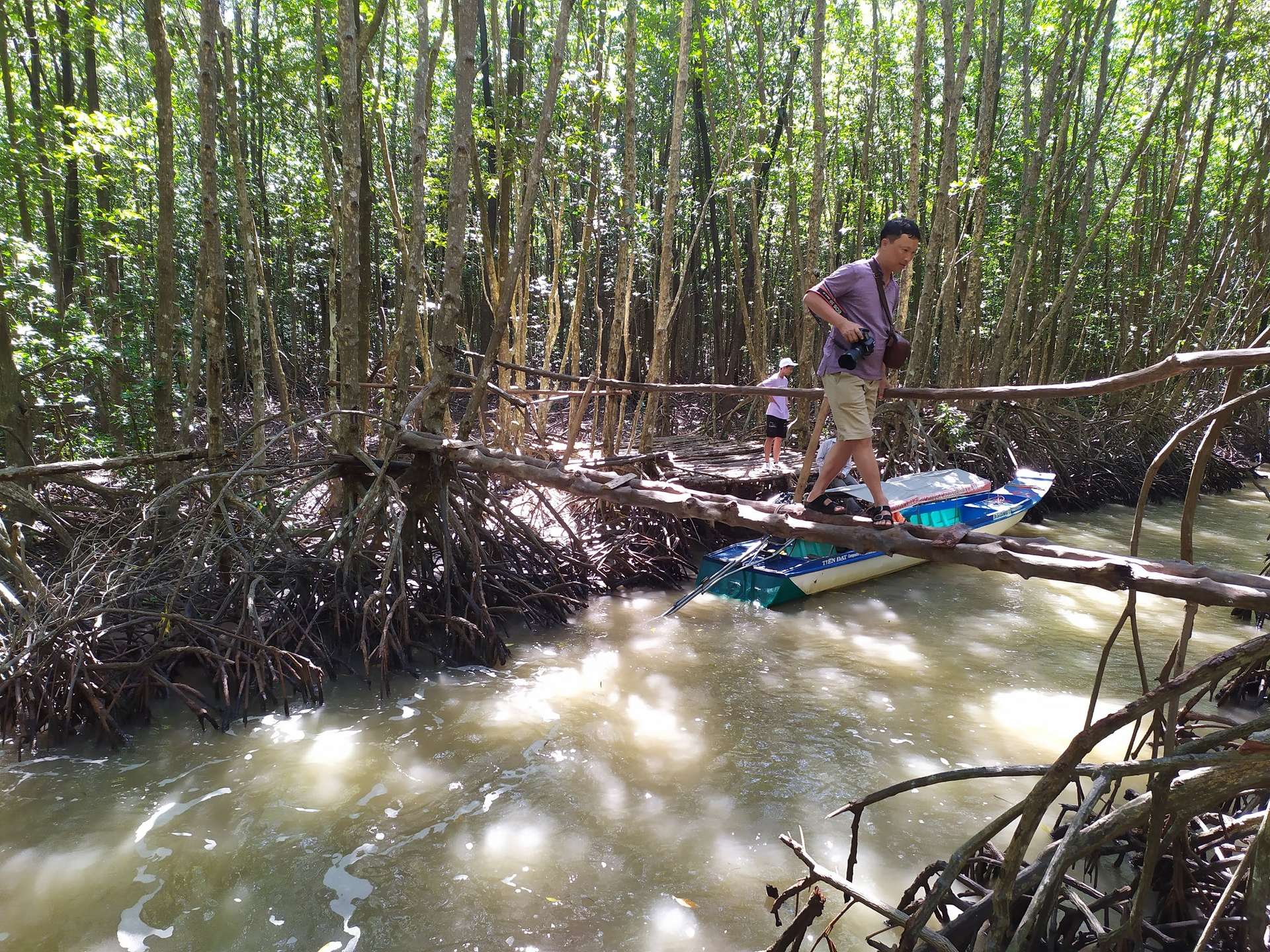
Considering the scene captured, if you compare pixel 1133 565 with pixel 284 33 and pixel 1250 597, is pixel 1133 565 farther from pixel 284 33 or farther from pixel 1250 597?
pixel 284 33

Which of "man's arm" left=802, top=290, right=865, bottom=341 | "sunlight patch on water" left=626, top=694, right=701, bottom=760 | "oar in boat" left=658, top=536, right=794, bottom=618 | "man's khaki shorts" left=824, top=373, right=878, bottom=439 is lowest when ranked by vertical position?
"sunlight patch on water" left=626, top=694, right=701, bottom=760

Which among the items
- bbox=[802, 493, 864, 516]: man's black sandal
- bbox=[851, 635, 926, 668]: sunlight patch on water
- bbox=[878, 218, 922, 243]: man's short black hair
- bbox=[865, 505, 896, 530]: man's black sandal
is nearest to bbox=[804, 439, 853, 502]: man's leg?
bbox=[802, 493, 864, 516]: man's black sandal

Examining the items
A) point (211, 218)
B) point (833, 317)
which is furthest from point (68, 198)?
point (833, 317)

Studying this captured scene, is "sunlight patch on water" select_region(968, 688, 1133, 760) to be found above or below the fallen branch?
below

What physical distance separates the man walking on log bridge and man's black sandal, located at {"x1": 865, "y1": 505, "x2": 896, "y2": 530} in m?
0.06

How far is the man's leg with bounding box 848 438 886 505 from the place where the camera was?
3744 millimetres

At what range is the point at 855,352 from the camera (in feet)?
12.0

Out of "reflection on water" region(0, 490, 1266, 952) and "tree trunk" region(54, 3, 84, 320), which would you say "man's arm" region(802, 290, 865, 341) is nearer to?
"reflection on water" region(0, 490, 1266, 952)

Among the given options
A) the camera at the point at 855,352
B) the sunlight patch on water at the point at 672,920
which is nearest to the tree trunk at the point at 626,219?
the camera at the point at 855,352

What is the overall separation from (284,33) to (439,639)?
9495mm

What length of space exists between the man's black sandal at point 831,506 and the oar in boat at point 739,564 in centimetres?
283

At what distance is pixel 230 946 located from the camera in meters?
2.81

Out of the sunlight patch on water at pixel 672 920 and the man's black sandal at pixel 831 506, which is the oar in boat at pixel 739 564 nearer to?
the man's black sandal at pixel 831 506

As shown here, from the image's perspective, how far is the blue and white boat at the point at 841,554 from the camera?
6.73 meters
